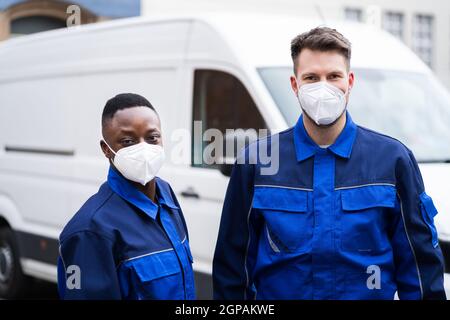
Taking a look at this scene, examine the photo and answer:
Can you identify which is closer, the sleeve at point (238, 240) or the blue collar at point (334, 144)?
the blue collar at point (334, 144)

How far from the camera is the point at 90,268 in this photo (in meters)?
2.21

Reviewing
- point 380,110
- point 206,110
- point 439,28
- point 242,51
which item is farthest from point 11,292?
point 439,28

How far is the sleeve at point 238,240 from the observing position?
8.75 ft

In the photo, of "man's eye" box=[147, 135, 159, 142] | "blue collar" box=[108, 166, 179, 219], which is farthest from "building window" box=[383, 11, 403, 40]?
"blue collar" box=[108, 166, 179, 219]

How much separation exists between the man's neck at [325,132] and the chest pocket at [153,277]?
62 centimetres

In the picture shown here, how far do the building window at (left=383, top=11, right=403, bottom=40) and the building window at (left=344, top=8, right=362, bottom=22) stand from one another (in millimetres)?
800

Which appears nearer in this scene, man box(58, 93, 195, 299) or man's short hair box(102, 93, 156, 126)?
man box(58, 93, 195, 299)

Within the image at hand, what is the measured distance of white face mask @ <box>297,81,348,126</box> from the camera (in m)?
2.59

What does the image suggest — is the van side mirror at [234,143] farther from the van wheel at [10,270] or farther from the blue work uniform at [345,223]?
the van wheel at [10,270]

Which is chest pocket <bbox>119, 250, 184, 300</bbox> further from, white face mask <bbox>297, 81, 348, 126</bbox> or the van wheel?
the van wheel

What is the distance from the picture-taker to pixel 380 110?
16.1 feet

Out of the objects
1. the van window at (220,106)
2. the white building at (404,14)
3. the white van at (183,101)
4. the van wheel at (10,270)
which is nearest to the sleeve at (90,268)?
the white van at (183,101)

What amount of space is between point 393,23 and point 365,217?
64.7 feet

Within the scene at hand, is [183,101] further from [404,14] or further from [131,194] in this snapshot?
[404,14]
